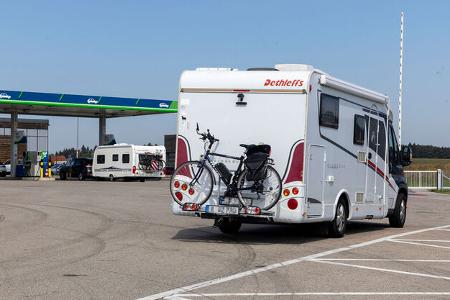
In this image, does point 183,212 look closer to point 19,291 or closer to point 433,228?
point 19,291

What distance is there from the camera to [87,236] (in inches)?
500

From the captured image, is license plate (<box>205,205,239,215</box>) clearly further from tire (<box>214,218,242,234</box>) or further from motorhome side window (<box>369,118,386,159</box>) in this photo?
motorhome side window (<box>369,118,386,159</box>)

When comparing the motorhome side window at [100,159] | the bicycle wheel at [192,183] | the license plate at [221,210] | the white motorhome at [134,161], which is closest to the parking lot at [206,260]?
the license plate at [221,210]

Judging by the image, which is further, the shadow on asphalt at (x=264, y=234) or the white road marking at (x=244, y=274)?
the shadow on asphalt at (x=264, y=234)

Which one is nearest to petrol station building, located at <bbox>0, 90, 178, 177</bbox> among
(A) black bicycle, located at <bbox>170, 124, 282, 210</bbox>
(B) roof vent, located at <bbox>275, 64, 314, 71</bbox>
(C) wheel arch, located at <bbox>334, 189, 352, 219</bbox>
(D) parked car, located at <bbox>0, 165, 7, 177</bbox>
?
(D) parked car, located at <bbox>0, 165, 7, 177</bbox>

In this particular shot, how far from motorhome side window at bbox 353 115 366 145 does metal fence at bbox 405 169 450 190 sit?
2777 cm

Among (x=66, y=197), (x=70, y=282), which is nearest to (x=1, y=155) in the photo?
(x=66, y=197)

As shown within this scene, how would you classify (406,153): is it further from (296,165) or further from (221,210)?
(221,210)

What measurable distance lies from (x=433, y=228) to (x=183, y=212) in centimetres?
697

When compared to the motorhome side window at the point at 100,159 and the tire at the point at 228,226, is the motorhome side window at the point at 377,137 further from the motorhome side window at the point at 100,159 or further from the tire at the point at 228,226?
the motorhome side window at the point at 100,159

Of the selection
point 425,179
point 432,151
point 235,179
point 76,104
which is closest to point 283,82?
point 235,179

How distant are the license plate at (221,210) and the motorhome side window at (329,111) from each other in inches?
87.7

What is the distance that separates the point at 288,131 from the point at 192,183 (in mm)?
2030

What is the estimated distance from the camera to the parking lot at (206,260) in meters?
7.60
